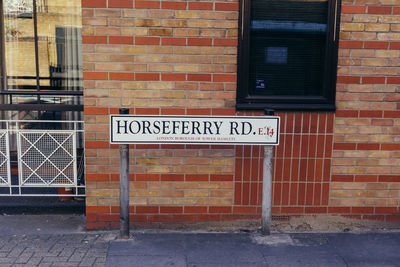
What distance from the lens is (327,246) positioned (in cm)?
421

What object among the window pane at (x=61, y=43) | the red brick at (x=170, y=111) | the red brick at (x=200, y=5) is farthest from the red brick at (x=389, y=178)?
the window pane at (x=61, y=43)

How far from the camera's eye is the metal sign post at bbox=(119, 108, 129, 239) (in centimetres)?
404

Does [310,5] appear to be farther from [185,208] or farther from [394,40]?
[185,208]

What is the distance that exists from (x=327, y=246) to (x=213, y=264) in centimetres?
130

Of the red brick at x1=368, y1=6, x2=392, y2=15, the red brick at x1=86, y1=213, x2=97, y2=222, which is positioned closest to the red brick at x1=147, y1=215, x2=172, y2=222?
the red brick at x1=86, y1=213, x2=97, y2=222

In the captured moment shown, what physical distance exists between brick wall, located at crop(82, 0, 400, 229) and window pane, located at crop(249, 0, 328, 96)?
10.0 inches

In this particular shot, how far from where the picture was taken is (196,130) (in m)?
3.99

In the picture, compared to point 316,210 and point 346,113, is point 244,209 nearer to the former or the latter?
point 316,210

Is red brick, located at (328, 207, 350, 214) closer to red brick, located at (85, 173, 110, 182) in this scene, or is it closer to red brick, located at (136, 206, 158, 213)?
red brick, located at (136, 206, 158, 213)

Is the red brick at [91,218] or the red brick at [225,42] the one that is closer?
the red brick at [225,42]

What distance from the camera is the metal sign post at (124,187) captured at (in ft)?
13.2

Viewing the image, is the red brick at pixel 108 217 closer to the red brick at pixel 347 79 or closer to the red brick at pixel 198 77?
the red brick at pixel 198 77

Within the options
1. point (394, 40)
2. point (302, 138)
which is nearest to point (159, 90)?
point (302, 138)

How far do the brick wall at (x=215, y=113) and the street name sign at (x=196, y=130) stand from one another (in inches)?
19.0
